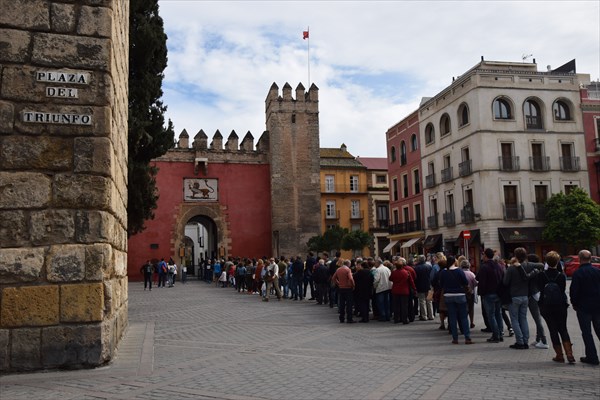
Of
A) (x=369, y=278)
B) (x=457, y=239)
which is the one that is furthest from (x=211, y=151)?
(x=369, y=278)

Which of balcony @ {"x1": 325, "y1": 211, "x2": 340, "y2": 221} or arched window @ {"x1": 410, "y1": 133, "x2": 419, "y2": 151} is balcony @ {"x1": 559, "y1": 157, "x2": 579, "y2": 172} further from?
balcony @ {"x1": 325, "y1": 211, "x2": 340, "y2": 221}

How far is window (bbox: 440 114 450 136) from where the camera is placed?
118 ft

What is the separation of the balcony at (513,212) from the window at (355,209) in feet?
66.8

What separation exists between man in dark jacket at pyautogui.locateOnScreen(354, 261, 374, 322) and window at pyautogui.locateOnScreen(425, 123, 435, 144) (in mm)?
26705

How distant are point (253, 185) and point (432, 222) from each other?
477 inches

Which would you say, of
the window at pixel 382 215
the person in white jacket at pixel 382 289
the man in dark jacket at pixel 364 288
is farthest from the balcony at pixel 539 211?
the man in dark jacket at pixel 364 288

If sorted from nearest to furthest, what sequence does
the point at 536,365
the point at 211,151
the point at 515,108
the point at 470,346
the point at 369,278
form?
the point at 536,365
the point at 470,346
the point at 369,278
the point at 515,108
the point at 211,151

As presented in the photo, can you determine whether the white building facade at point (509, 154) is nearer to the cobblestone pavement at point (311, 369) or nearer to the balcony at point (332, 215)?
the balcony at point (332, 215)

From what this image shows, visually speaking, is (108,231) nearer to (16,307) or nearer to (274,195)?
(16,307)

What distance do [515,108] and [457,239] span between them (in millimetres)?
8469

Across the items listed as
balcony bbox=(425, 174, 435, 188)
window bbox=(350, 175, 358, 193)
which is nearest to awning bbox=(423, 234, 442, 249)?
balcony bbox=(425, 174, 435, 188)

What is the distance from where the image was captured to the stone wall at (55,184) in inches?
245

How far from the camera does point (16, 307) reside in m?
6.16

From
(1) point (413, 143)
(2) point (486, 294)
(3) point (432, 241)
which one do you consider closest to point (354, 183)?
(1) point (413, 143)
